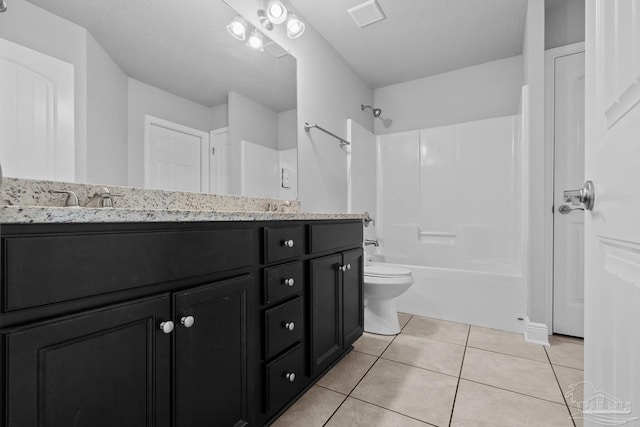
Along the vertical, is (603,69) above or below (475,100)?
below

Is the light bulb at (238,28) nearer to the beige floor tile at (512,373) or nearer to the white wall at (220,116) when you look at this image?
the white wall at (220,116)

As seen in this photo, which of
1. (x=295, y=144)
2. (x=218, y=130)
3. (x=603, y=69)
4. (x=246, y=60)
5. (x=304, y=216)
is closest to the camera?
(x=603, y=69)

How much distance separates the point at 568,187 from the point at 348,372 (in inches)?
77.2

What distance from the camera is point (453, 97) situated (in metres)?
3.00

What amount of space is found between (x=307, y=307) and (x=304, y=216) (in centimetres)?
41

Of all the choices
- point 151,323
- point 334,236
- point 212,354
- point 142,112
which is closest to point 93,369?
point 151,323

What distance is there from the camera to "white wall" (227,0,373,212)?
2.14 metres

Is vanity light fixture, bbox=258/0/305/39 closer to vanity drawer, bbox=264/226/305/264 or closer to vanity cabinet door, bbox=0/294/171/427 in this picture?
vanity drawer, bbox=264/226/305/264

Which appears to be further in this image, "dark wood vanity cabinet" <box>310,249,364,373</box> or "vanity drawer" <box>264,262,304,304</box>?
"dark wood vanity cabinet" <box>310,249,364,373</box>

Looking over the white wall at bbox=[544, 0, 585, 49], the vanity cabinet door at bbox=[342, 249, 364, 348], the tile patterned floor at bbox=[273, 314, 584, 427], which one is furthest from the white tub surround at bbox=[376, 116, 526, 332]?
the vanity cabinet door at bbox=[342, 249, 364, 348]

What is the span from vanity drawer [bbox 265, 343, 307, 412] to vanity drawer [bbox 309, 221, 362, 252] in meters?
0.46

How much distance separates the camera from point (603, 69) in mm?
606

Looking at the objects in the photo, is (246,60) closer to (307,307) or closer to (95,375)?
(307,307)

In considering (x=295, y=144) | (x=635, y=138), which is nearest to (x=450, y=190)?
(x=295, y=144)
